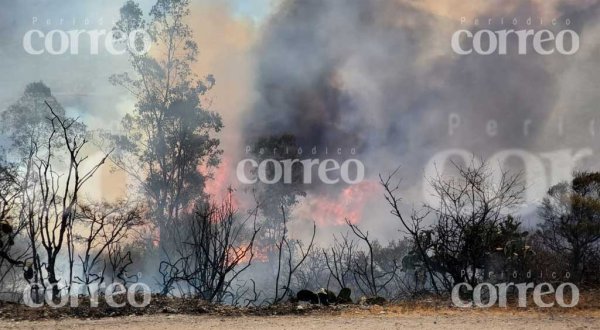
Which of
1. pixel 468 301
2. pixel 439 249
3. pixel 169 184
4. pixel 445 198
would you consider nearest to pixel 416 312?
pixel 468 301

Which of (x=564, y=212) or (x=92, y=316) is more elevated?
(x=564, y=212)

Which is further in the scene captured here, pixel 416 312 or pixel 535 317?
pixel 416 312

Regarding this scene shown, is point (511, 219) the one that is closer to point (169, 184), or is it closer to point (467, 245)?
point (467, 245)

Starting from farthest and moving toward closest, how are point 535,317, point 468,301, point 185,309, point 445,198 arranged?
point 445,198, point 468,301, point 185,309, point 535,317

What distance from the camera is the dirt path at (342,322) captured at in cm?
861

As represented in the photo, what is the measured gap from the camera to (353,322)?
9164 mm

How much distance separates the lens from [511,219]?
15.7 metres

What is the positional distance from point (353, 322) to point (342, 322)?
19 cm

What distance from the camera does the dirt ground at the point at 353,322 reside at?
28.3 feet

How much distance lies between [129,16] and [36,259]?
17.0m

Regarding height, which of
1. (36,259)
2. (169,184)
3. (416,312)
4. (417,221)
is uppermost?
(169,184)

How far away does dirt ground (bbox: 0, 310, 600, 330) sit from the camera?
8633mm

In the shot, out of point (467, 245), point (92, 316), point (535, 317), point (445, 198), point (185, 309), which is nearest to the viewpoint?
point (535, 317)

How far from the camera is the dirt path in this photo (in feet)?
28.2
